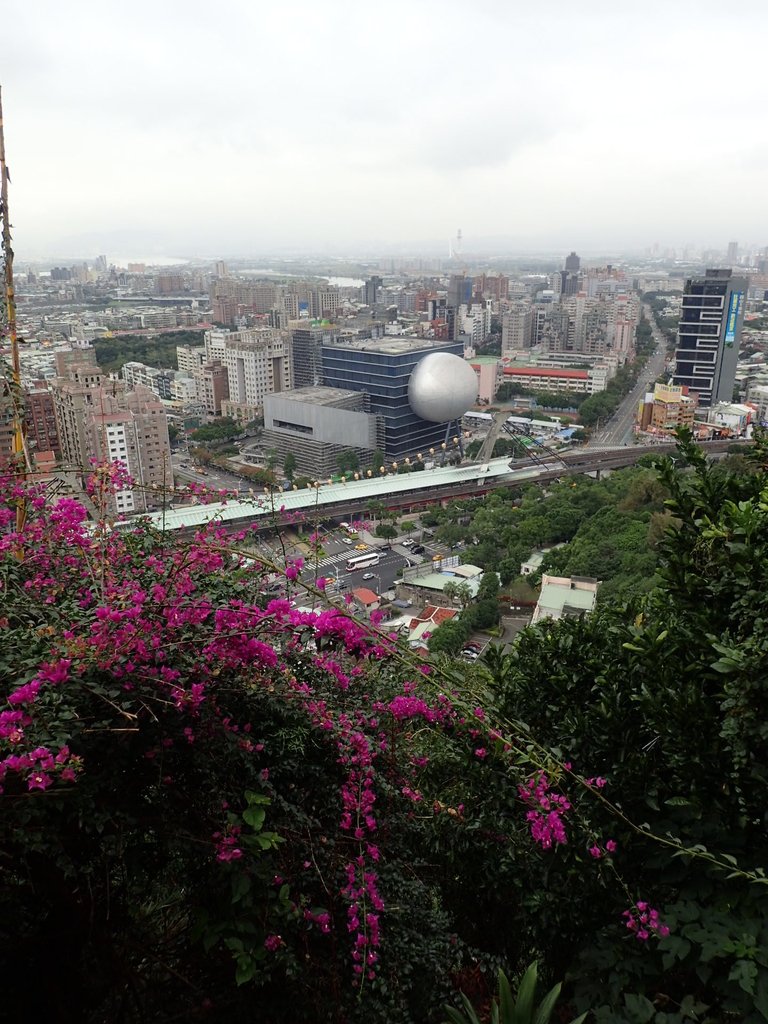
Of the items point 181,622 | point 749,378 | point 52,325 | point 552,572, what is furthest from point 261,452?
point 52,325

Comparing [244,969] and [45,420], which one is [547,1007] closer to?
[244,969]

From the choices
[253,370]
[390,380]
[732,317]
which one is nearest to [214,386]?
[253,370]

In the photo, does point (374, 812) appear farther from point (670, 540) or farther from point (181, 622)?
point (670, 540)

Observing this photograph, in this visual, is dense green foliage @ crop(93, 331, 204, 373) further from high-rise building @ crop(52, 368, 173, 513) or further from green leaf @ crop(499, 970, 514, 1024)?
green leaf @ crop(499, 970, 514, 1024)

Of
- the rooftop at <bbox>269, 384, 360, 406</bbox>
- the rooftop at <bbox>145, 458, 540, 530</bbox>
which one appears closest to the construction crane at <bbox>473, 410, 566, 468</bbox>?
the rooftop at <bbox>145, 458, 540, 530</bbox>

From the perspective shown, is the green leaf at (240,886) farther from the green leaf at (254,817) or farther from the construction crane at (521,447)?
the construction crane at (521,447)

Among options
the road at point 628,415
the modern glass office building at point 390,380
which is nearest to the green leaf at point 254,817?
the modern glass office building at point 390,380
